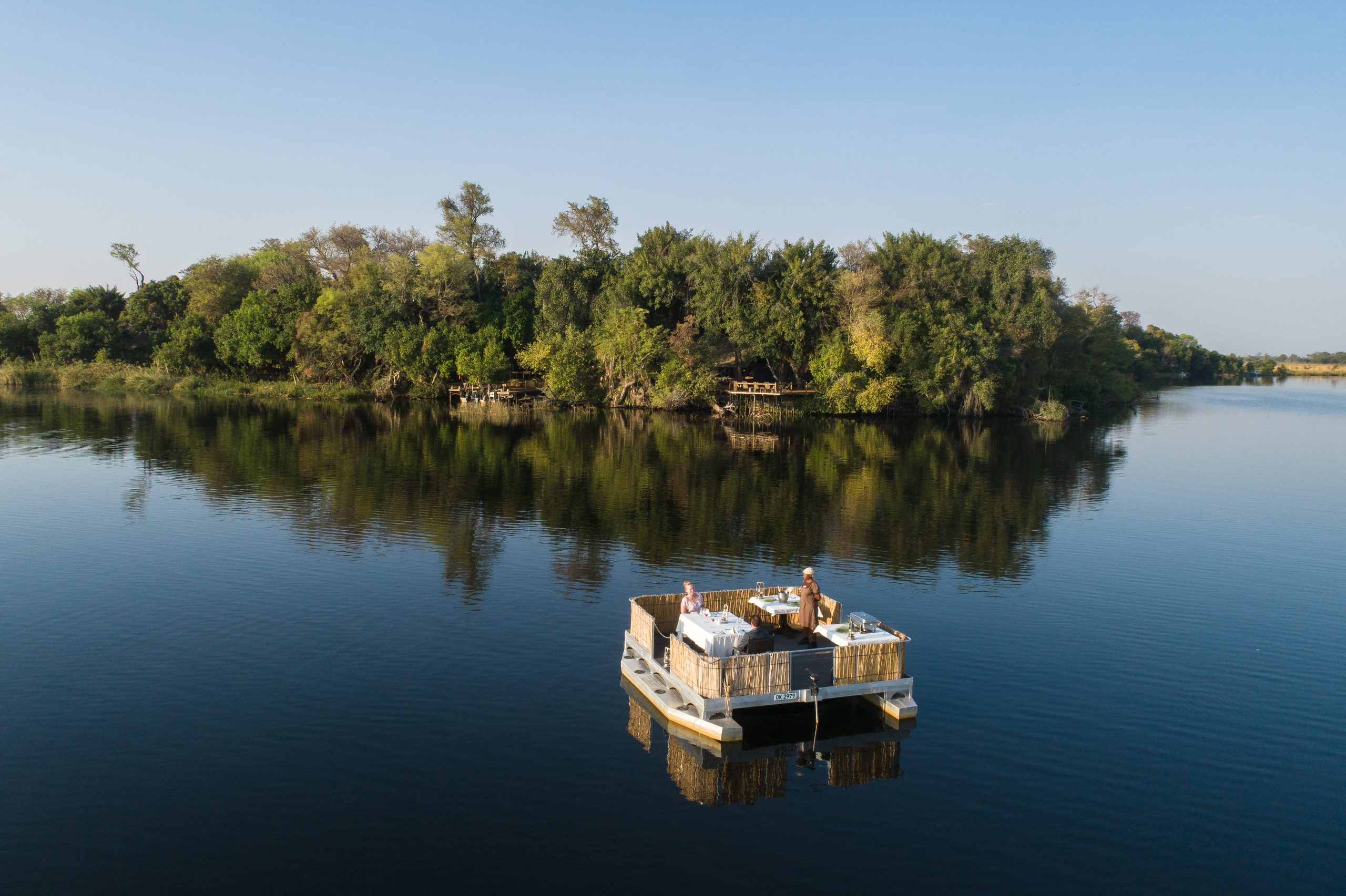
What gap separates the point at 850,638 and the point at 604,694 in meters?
4.77

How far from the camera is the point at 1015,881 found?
1059 cm

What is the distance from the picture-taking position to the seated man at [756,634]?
15766 mm

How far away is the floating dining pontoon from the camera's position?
1437 cm

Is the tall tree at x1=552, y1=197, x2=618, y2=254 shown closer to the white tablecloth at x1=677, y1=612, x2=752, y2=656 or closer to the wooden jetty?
the wooden jetty

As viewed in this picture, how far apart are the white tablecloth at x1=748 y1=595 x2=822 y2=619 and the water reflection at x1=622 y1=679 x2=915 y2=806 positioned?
211cm

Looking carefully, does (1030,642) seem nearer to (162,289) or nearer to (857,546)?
(857,546)

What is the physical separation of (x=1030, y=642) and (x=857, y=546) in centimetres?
885

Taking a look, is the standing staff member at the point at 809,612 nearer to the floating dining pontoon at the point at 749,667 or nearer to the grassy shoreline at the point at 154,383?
the floating dining pontoon at the point at 749,667

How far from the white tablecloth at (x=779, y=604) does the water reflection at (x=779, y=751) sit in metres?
2.11

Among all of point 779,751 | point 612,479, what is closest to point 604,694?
point 779,751

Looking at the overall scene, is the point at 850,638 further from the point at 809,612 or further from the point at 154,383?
the point at 154,383

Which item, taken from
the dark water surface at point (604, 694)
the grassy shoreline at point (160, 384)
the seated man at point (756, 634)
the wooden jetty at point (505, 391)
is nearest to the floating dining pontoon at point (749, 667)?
the seated man at point (756, 634)

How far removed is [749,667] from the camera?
567 inches

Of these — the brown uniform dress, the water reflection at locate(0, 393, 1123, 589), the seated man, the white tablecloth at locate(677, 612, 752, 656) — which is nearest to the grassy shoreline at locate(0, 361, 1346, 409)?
the water reflection at locate(0, 393, 1123, 589)
